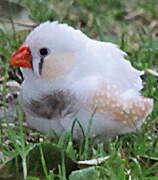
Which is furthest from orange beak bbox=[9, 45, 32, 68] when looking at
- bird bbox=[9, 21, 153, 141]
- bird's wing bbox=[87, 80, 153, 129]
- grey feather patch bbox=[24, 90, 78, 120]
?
bird's wing bbox=[87, 80, 153, 129]

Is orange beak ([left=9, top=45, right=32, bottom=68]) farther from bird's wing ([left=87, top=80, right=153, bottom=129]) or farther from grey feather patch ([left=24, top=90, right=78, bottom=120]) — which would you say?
bird's wing ([left=87, top=80, right=153, bottom=129])

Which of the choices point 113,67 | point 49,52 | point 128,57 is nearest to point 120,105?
point 113,67

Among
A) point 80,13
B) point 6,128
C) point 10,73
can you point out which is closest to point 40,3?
point 80,13

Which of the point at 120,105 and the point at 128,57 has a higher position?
the point at 128,57

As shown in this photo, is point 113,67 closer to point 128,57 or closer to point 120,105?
point 120,105

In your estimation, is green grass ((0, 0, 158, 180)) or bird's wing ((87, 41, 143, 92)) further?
bird's wing ((87, 41, 143, 92))

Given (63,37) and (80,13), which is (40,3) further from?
(63,37)
